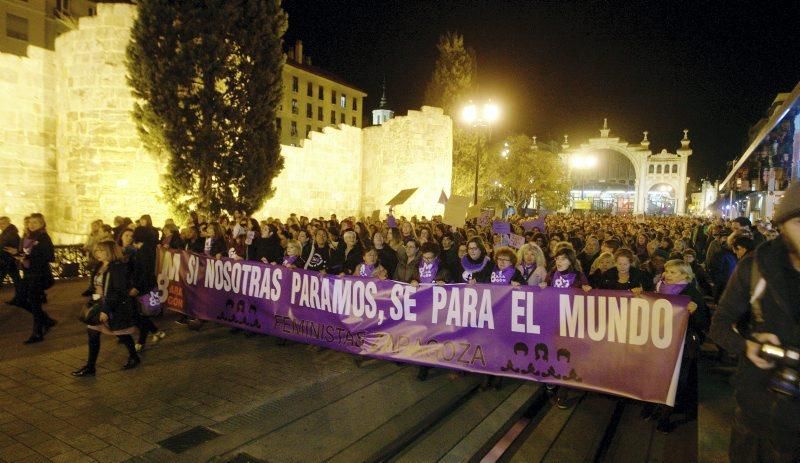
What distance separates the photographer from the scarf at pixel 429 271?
6.41 m

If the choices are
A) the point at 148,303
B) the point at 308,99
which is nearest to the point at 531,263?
the point at 148,303

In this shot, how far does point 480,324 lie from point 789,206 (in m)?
3.49

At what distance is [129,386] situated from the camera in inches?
209

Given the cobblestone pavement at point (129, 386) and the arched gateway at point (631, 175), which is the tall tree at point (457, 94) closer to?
the cobblestone pavement at point (129, 386)

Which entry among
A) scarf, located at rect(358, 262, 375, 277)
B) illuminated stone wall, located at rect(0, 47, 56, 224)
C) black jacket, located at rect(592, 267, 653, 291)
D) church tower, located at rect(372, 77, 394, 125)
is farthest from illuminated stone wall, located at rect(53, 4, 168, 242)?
church tower, located at rect(372, 77, 394, 125)

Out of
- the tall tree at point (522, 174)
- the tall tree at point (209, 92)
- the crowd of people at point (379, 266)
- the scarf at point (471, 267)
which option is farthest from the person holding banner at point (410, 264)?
the tall tree at point (522, 174)

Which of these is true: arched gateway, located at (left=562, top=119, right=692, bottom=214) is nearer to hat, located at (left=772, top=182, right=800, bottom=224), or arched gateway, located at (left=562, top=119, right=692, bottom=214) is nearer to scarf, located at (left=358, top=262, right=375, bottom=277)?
scarf, located at (left=358, top=262, right=375, bottom=277)

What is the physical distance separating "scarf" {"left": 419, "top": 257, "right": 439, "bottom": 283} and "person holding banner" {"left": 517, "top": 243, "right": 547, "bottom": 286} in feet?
3.65

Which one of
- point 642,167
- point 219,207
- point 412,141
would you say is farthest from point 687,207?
point 219,207

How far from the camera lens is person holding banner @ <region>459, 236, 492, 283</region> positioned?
21.2ft

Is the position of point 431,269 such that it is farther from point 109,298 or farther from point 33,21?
point 33,21

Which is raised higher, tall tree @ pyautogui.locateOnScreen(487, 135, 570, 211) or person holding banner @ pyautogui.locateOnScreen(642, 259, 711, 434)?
tall tree @ pyautogui.locateOnScreen(487, 135, 570, 211)

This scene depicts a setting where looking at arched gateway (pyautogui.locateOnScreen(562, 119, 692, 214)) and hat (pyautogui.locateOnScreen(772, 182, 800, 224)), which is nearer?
hat (pyautogui.locateOnScreen(772, 182, 800, 224))

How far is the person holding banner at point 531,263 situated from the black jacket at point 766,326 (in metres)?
3.33
